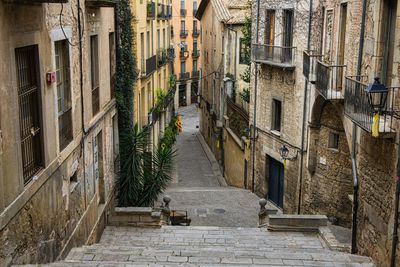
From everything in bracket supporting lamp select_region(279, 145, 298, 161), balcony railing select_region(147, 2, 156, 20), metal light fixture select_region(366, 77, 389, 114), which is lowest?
bracket supporting lamp select_region(279, 145, 298, 161)

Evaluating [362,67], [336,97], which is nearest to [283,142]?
[336,97]

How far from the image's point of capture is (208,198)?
19.7 metres

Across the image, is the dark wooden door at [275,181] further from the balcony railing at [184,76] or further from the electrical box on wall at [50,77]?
the balcony railing at [184,76]

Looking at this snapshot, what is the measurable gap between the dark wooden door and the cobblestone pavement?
0.68 m

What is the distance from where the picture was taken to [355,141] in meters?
11.9

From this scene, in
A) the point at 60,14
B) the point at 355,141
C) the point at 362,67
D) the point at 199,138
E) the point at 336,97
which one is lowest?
the point at 199,138

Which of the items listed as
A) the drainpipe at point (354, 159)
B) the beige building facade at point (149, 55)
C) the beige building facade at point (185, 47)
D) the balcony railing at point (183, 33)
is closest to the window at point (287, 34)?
the beige building facade at point (149, 55)

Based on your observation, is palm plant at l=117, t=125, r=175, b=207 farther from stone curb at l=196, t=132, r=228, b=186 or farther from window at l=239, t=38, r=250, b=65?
window at l=239, t=38, r=250, b=65

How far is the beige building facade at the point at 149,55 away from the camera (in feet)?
67.6

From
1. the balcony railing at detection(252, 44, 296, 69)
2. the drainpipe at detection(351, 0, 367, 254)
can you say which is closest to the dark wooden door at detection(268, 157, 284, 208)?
the balcony railing at detection(252, 44, 296, 69)

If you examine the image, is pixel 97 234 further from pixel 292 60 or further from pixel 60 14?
pixel 292 60

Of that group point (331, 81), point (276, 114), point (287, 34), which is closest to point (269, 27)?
point (287, 34)

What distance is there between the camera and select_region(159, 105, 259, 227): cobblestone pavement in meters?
17.3

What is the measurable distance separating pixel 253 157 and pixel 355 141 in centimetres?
947
